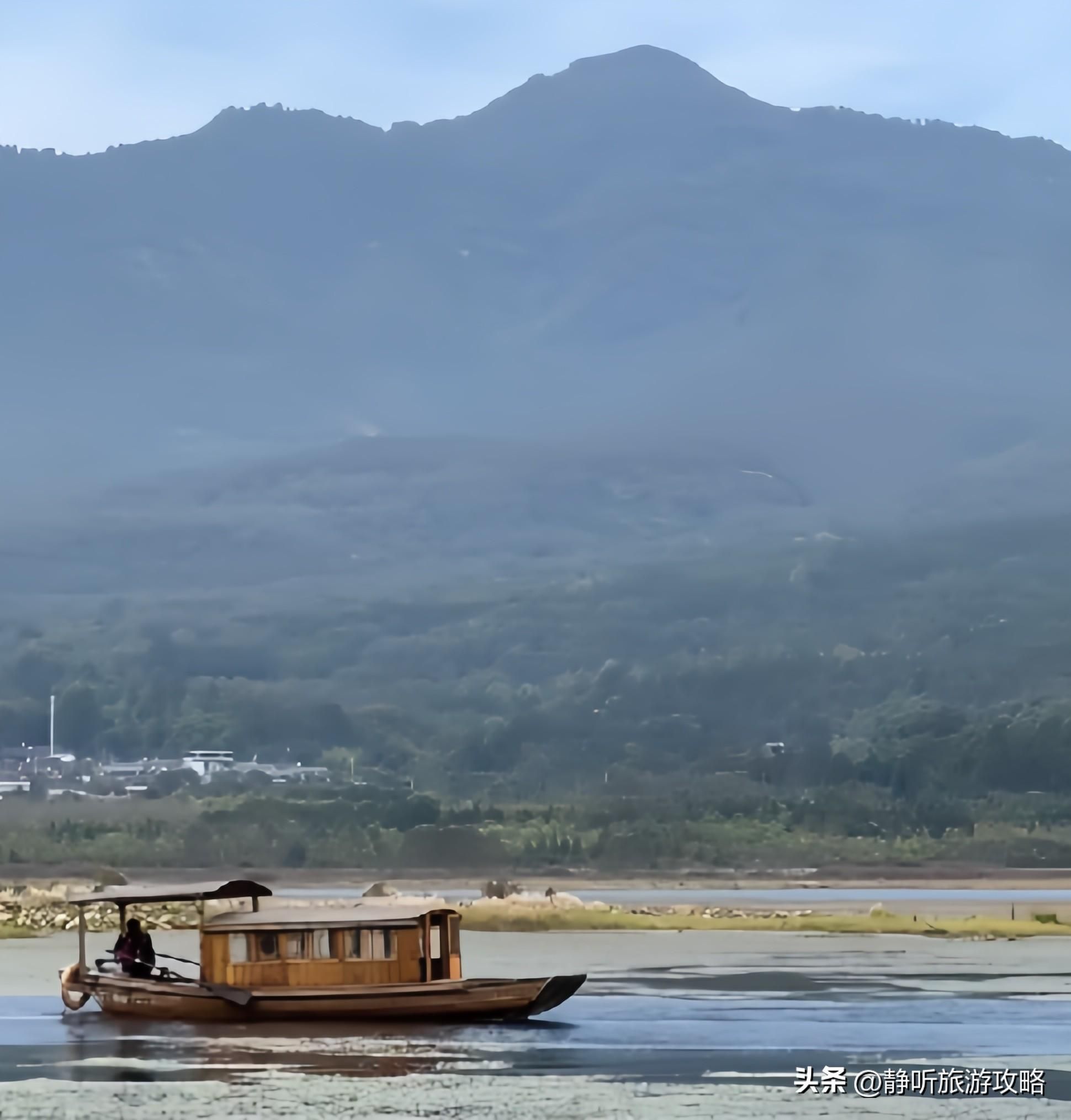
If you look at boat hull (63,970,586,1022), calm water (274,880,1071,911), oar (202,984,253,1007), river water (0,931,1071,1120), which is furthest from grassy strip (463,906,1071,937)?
oar (202,984,253,1007)

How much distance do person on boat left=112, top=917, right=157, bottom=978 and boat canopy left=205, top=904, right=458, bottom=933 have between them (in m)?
2.55

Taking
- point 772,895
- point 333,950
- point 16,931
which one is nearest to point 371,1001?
point 333,950

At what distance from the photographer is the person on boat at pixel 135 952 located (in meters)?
66.1

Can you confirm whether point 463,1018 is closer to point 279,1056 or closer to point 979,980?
point 279,1056

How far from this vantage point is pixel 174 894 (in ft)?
216

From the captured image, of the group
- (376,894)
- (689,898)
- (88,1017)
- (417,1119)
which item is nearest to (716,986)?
(88,1017)

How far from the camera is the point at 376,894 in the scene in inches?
5586

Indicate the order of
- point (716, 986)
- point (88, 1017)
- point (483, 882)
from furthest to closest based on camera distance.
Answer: point (483, 882) → point (716, 986) → point (88, 1017)

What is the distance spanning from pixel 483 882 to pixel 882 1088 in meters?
140

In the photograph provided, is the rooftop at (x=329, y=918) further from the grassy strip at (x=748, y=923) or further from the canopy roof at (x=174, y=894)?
the grassy strip at (x=748, y=923)

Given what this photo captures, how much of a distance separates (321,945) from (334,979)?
1.06m

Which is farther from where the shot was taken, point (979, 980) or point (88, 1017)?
point (979, 980)

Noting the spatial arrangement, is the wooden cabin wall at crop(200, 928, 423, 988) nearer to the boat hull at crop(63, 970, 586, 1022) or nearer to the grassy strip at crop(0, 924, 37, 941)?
the boat hull at crop(63, 970, 586, 1022)

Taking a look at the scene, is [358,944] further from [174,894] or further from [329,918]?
[174,894]
